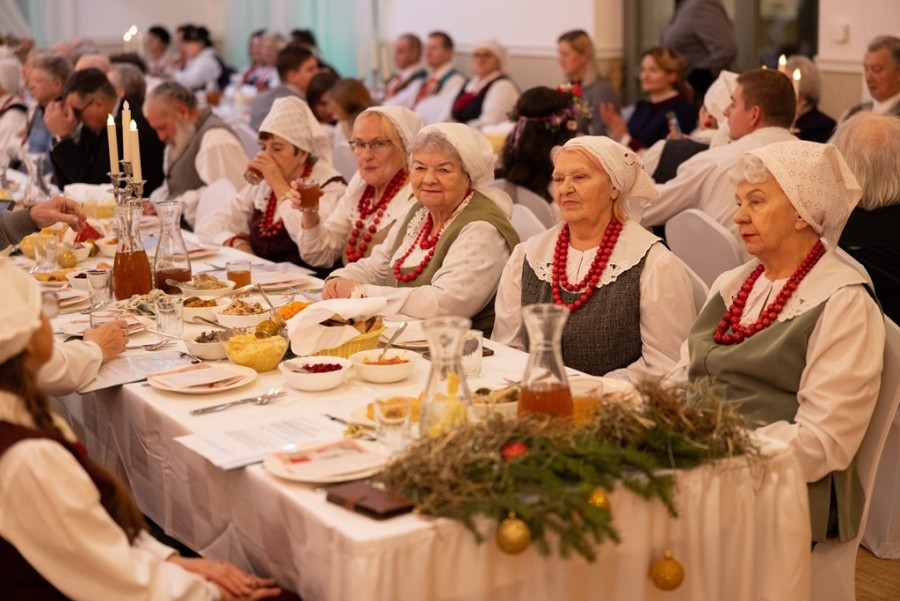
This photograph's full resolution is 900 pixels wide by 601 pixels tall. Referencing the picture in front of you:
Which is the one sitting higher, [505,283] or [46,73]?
[46,73]

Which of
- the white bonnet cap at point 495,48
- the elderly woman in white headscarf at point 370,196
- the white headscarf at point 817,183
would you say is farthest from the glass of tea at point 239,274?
the white bonnet cap at point 495,48

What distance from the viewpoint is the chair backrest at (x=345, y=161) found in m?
7.06

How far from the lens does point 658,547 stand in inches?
83.1

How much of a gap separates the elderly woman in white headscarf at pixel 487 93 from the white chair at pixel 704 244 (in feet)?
17.0

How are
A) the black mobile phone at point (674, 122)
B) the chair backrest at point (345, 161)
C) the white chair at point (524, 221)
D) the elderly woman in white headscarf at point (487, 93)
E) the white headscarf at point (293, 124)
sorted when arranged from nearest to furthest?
the white chair at point (524, 221), the white headscarf at point (293, 124), the black mobile phone at point (674, 122), the chair backrest at point (345, 161), the elderly woman in white headscarf at point (487, 93)

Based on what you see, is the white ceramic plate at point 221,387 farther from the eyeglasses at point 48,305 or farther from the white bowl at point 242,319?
the eyeglasses at point 48,305

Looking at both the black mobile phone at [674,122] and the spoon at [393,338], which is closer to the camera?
the spoon at [393,338]

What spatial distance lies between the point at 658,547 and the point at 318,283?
1874mm

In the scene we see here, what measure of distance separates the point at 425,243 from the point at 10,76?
5.47m

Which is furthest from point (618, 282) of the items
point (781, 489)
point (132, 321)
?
point (132, 321)

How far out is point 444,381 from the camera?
6.59 feet

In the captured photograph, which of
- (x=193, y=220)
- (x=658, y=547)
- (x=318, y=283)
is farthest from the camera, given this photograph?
(x=193, y=220)

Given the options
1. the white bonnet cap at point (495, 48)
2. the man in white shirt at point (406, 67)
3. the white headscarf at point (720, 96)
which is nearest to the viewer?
the white headscarf at point (720, 96)

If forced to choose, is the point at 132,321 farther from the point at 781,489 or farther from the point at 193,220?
the point at 193,220
